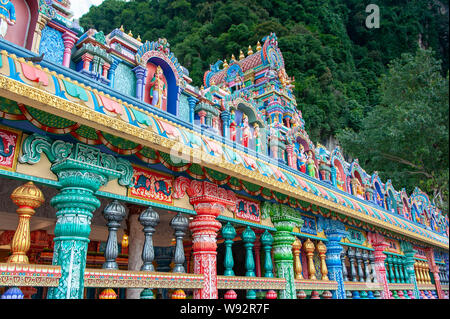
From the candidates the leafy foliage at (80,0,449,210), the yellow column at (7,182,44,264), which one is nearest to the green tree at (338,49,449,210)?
the leafy foliage at (80,0,449,210)

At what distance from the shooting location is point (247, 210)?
493cm

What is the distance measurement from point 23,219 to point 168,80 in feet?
9.18

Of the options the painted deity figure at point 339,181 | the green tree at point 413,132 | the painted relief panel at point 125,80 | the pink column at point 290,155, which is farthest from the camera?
the green tree at point 413,132

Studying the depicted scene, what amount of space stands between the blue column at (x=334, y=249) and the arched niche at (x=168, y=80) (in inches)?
130

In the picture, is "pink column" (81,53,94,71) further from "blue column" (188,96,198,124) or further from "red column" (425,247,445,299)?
"red column" (425,247,445,299)

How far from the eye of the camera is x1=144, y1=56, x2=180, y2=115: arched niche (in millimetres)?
4868

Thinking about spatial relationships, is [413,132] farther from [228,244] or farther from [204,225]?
[204,225]

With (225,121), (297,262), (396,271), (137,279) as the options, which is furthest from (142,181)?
(396,271)

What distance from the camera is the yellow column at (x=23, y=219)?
9.10 ft

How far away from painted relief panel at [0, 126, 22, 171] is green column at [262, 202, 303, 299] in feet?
10.8

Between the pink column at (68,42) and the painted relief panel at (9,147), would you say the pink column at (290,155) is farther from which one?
the painted relief panel at (9,147)

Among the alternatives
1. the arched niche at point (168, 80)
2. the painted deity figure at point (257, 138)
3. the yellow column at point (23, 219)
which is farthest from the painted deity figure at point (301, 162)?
the yellow column at point (23, 219)
